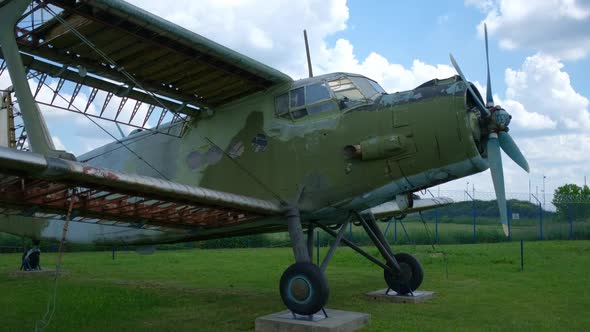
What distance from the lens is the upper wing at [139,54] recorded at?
852cm

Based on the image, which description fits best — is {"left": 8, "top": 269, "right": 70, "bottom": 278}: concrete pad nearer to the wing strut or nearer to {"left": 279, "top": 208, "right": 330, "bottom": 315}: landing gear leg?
the wing strut

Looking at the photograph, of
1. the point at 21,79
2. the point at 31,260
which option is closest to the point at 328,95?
the point at 21,79

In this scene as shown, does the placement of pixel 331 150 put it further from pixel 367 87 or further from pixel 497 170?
pixel 497 170

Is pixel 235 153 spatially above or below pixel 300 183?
above

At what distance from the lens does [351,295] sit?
12031mm

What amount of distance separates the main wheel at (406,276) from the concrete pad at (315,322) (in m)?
3.14

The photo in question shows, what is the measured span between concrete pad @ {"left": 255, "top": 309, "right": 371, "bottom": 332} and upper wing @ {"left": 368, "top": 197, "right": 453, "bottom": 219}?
4182 mm

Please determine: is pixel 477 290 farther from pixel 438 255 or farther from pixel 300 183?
pixel 438 255

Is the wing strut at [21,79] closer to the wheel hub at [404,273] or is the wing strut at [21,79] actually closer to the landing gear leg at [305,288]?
the landing gear leg at [305,288]

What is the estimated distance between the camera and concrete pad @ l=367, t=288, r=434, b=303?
11039mm

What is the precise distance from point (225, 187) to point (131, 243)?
299cm

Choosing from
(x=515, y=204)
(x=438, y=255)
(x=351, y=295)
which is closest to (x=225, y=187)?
(x=351, y=295)

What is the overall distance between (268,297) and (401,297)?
3.04 m

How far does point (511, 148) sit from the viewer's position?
9.39 meters
